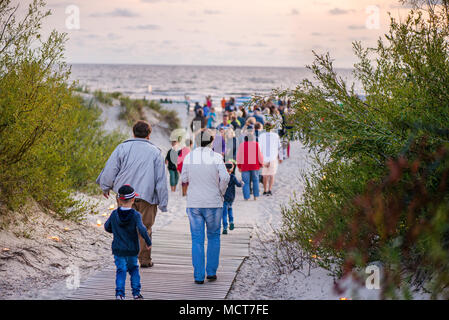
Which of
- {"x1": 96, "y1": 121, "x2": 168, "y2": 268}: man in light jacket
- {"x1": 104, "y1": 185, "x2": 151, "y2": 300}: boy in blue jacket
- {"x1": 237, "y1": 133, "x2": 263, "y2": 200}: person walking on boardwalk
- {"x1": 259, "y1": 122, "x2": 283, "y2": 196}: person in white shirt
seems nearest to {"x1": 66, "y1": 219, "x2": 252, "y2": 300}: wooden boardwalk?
{"x1": 104, "y1": 185, "x2": 151, "y2": 300}: boy in blue jacket

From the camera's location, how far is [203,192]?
5.79m

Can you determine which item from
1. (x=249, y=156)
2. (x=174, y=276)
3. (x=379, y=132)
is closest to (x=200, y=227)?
(x=174, y=276)

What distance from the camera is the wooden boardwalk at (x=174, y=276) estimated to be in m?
5.46

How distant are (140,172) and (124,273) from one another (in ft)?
4.46

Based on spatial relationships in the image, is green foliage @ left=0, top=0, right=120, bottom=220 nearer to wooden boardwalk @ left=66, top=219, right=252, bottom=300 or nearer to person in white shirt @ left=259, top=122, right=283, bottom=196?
wooden boardwalk @ left=66, top=219, right=252, bottom=300

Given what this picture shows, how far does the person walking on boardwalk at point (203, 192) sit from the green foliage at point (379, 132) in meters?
1.03

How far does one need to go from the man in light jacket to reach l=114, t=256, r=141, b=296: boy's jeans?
39.1 inches

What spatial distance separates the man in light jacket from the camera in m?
5.99

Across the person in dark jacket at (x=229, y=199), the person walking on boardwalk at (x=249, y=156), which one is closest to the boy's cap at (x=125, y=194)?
the person in dark jacket at (x=229, y=199)

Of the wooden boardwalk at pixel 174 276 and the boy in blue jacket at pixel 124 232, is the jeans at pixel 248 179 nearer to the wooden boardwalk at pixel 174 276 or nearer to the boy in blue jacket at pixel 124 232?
the wooden boardwalk at pixel 174 276

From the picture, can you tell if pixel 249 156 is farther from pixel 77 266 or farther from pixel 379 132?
pixel 379 132

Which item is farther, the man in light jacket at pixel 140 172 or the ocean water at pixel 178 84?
the ocean water at pixel 178 84

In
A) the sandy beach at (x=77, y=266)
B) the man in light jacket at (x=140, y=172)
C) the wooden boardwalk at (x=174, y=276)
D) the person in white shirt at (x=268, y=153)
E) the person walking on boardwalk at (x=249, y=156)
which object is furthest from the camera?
the person in white shirt at (x=268, y=153)
